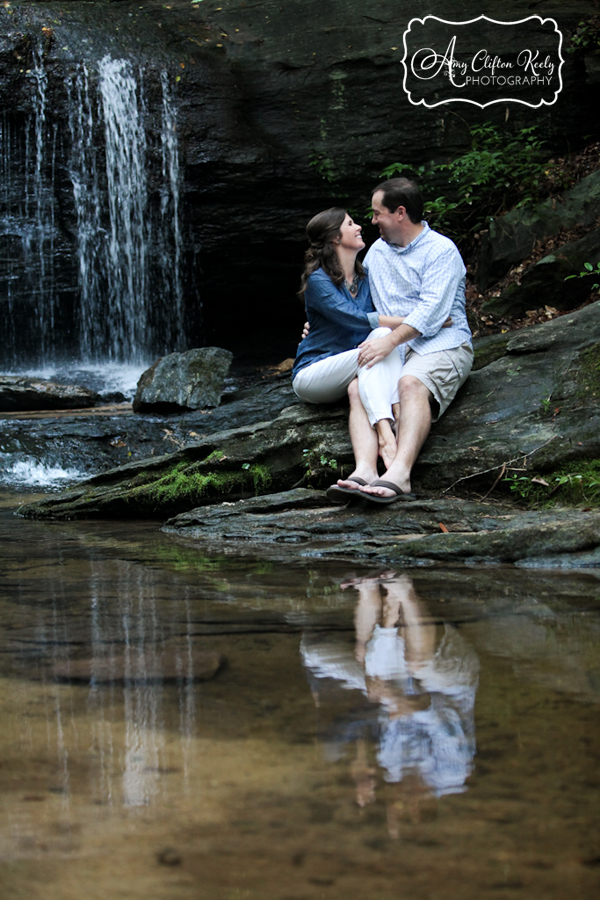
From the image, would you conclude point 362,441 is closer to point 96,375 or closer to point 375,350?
point 375,350

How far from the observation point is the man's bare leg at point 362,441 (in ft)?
12.7

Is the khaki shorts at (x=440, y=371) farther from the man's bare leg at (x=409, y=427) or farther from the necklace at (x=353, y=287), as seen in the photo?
the necklace at (x=353, y=287)

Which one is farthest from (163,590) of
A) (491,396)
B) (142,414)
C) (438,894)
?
(142,414)

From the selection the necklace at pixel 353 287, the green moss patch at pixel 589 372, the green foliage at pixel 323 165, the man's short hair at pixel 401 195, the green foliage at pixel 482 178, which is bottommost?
the green moss patch at pixel 589 372

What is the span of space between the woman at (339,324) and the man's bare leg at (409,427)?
9 cm

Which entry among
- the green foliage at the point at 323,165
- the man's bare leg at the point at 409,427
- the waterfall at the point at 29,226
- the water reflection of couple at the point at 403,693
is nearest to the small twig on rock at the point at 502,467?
the man's bare leg at the point at 409,427

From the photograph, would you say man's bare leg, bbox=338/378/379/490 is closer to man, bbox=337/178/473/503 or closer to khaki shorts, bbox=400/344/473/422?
man, bbox=337/178/473/503

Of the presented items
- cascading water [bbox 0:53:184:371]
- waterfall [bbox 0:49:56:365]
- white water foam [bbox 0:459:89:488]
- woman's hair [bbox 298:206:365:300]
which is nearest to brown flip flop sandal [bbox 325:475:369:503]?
woman's hair [bbox 298:206:365:300]

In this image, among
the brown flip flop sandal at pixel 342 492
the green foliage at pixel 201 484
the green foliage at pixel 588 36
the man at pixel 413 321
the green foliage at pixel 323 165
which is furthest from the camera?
the green foliage at pixel 323 165

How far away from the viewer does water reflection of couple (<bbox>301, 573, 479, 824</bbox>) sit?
124 cm

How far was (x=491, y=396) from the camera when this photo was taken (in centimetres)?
449

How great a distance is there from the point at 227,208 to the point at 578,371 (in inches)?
304

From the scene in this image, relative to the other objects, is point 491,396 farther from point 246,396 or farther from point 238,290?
point 238,290

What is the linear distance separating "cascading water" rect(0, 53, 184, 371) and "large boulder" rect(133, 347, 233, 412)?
294 centimetres
